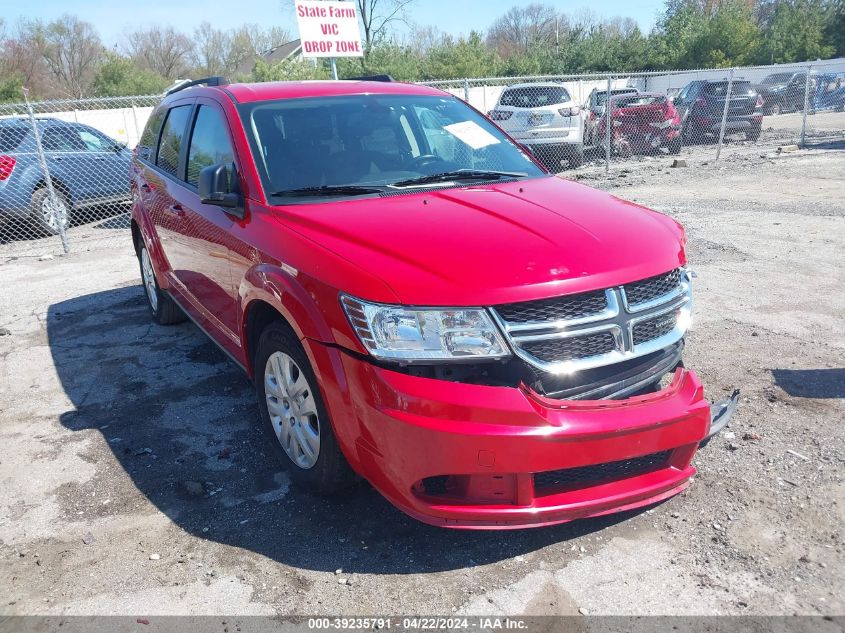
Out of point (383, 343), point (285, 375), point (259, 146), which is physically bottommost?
→ point (285, 375)

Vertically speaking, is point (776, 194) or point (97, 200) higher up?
point (97, 200)

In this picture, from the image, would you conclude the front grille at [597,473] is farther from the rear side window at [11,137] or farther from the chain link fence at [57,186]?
the rear side window at [11,137]

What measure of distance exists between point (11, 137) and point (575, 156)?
1077cm

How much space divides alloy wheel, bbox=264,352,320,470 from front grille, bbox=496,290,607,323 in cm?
98

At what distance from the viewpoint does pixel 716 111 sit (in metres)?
18.1

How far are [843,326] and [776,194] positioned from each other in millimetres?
7015

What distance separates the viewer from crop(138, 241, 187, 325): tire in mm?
5938

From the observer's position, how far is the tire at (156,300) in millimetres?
5938

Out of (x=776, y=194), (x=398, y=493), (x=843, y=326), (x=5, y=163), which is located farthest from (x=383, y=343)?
(x=776, y=194)

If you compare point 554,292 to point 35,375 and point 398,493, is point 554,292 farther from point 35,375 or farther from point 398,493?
point 35,375

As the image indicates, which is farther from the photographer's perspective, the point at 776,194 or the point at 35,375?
the point at 776,194

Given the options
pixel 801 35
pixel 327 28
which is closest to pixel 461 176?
pixel 327 28

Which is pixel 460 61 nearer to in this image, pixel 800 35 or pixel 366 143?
pixel 800 35

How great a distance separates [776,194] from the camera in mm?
11367
